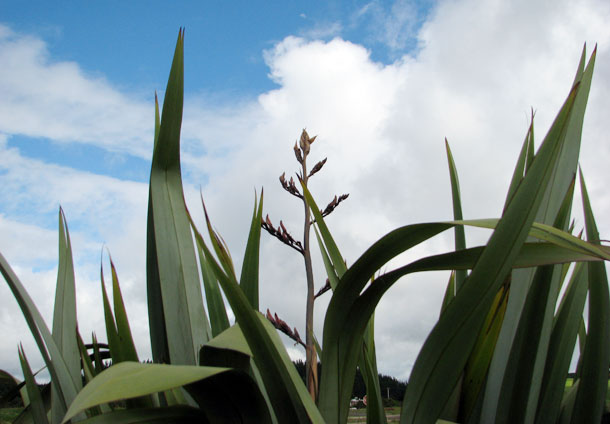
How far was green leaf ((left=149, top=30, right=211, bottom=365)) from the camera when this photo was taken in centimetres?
83

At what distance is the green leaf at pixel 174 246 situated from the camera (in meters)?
0.83

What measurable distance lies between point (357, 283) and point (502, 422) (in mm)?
375

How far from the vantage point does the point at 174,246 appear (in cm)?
89

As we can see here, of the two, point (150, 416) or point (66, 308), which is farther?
point (66, 308)

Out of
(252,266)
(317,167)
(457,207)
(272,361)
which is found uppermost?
(317,167)

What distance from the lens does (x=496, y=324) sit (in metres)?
0.88

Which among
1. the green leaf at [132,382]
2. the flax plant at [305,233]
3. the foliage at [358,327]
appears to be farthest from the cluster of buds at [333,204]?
the green leaf at [132,382]

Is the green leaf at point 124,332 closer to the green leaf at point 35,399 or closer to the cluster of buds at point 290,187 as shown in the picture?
the green leaf at point 35,399

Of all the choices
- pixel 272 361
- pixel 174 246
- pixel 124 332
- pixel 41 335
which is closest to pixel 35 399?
pixel 41 335

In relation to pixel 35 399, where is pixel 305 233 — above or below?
above

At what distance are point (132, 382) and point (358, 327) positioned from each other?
0.98ft

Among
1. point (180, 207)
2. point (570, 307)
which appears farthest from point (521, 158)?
point (180, 207)

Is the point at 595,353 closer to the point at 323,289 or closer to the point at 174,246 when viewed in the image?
the point at 174,246

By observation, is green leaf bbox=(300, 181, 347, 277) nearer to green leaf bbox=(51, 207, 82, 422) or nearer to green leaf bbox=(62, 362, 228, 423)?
green leaf bbox=(62, 362, 228, 423)
